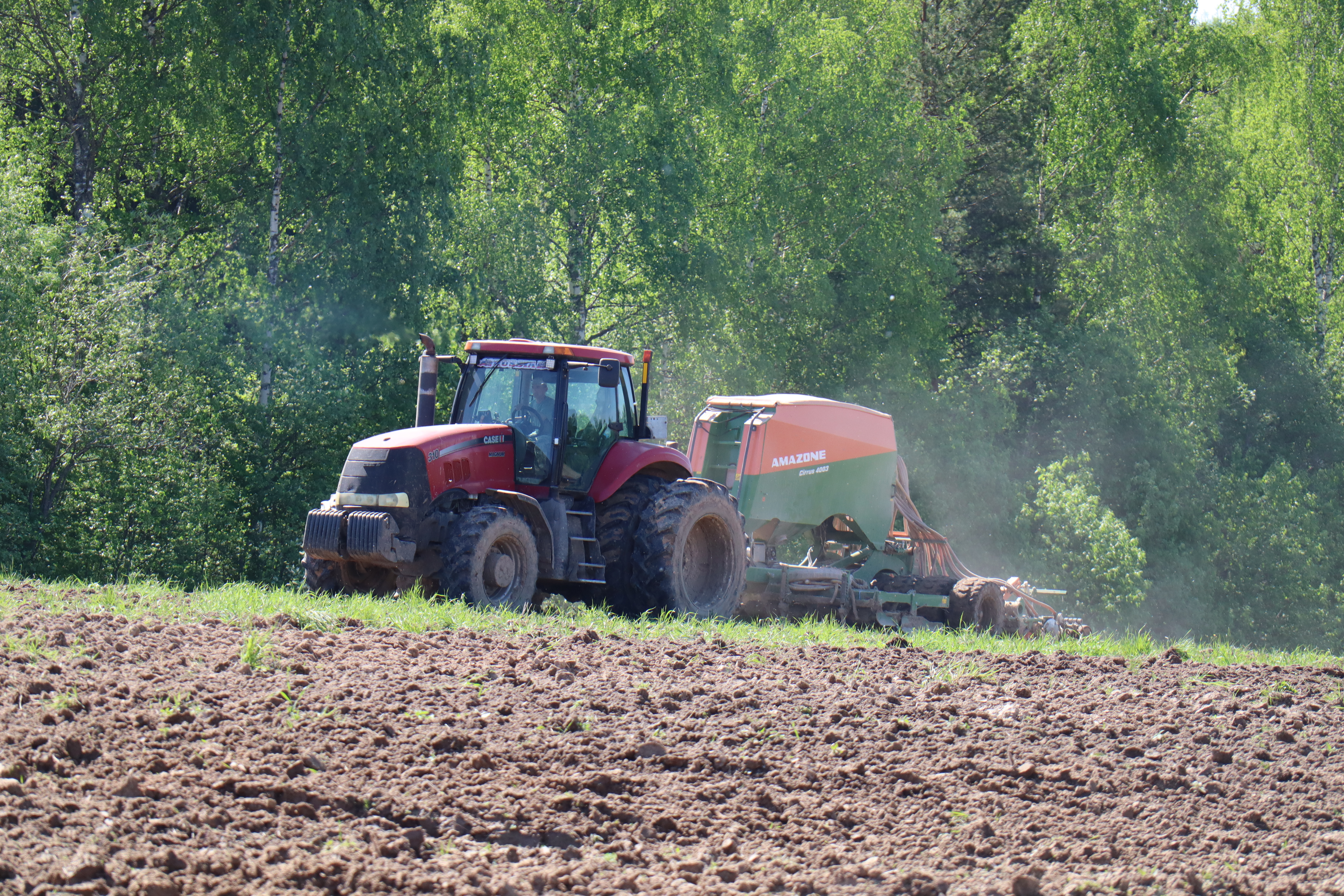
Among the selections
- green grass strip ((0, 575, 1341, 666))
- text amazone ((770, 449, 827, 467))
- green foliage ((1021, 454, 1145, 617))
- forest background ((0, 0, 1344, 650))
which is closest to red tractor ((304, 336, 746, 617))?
green grass strip ((0, 575, 1341, 666))

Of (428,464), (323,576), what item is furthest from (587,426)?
(323,576)

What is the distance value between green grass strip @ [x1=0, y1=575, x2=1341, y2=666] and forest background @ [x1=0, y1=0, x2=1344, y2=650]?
6.07 m

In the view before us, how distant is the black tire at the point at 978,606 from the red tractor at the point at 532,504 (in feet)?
9.19

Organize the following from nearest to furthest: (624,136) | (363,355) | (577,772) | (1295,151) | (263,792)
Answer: (263,792), (577,772), (363,355), (624,136), (1295,151)

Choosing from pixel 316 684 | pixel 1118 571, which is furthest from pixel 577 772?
pixel 1118 571

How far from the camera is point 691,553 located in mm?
11766

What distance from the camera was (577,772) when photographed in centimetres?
537

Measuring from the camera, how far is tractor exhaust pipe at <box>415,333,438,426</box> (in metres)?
10.8

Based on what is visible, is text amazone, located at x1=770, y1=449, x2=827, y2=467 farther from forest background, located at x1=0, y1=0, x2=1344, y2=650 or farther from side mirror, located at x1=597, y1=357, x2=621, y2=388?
forest background, located at x1=0, y1=0, x2=1344, y2=650

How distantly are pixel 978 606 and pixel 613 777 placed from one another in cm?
882

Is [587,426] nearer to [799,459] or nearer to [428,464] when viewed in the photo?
[428,464]

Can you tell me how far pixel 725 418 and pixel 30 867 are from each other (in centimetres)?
1014

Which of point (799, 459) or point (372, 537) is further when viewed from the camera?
point (799, 459)

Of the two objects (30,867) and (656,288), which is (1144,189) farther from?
(30,867)
